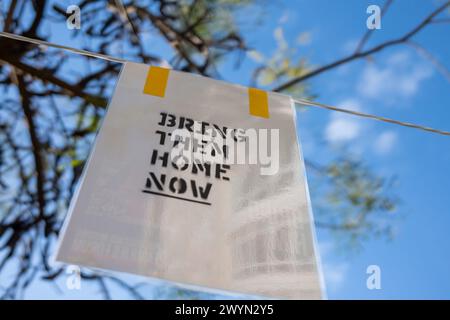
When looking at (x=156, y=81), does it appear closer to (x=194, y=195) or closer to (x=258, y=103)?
(x=258, y=103)

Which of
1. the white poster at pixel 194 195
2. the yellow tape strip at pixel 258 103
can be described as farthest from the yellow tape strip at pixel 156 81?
the yellow tape strip at pixel 258 103

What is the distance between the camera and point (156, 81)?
3.56 ft

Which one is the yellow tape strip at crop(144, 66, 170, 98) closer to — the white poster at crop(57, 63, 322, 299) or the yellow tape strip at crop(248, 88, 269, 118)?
the white poster at crop(57, 63, 322, 299)

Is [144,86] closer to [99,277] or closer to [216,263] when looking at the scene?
[216,263]

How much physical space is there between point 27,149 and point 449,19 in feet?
5.89

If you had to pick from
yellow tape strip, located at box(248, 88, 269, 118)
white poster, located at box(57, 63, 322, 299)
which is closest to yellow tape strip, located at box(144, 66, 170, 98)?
white poster, located at box(57, 63, 322, 299)

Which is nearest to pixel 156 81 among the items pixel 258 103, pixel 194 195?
pixel 258 103

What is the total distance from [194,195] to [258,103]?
0.38 m

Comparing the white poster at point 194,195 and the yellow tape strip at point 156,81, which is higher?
the yellow tape strip at point 156,81

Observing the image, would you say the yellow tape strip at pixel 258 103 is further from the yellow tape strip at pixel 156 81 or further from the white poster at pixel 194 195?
the yellow tape strip at pixel 156 81

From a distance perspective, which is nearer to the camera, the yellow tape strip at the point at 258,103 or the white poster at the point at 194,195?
the white poster at the point at 194,195

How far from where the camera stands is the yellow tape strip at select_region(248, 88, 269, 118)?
3.60 feet

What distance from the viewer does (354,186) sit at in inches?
69.0

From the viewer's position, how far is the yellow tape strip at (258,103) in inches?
43.2
